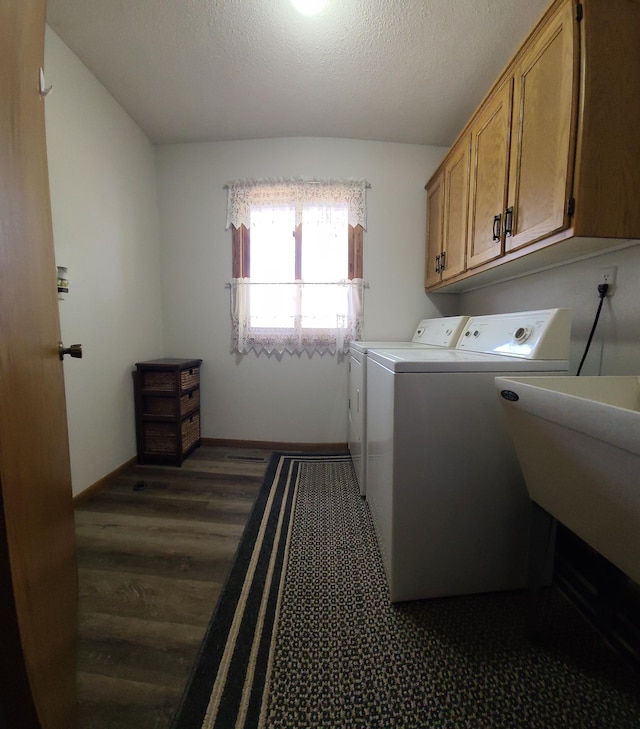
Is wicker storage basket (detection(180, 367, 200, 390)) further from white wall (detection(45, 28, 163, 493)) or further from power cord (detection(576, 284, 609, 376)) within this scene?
power cord (detection(576, 284, 609, 376))

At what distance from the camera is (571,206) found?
91cm

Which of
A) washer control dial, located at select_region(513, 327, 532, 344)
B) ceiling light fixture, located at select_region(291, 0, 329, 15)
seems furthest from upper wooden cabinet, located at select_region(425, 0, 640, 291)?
ceiling light fixture, located at select_region(291, 0, 329, 15)

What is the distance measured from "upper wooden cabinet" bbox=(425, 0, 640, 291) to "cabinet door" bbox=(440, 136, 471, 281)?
0.36 m

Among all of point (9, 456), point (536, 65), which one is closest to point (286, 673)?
point (9, 456)

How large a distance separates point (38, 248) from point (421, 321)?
2.24 metres

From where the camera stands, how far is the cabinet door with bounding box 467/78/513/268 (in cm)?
123

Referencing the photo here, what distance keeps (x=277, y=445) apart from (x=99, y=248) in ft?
6.29

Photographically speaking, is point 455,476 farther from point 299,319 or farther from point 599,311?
point 299,319

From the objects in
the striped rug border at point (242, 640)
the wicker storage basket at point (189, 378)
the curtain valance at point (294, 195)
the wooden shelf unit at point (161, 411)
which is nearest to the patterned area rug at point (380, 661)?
the striped rug border at point (242, 640)

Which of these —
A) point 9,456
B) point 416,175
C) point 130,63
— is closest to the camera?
point 9,456

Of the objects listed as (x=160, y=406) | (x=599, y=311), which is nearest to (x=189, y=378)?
(x=160, y=406)

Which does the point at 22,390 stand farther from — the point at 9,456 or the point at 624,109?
the point at 624,109

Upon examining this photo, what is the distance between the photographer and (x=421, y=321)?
2.28 meters

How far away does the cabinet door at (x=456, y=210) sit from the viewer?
5.21ft
